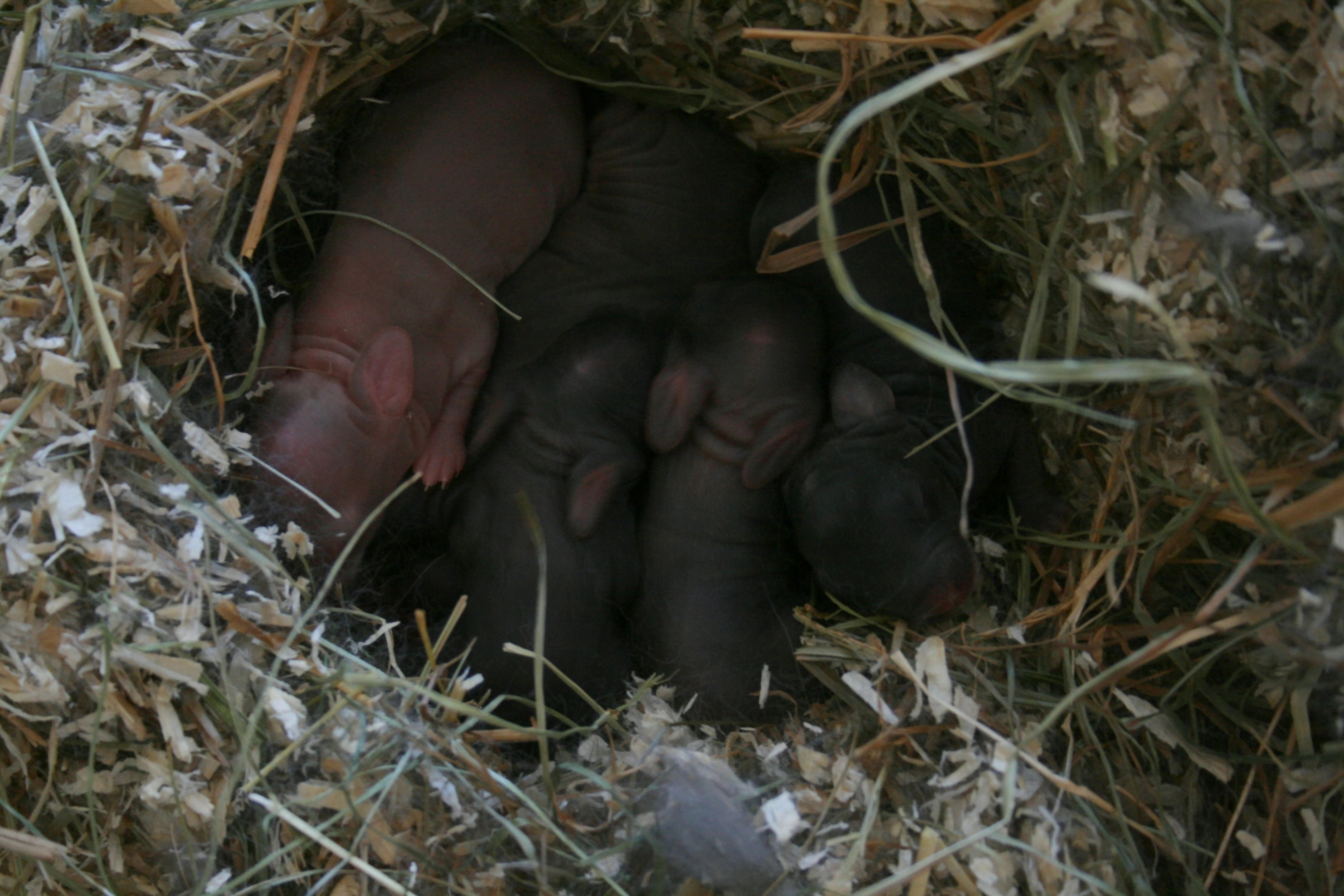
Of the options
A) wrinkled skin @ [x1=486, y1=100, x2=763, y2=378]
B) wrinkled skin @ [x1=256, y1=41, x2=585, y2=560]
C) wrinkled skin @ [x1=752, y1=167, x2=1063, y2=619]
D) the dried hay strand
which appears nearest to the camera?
the dried hay strand

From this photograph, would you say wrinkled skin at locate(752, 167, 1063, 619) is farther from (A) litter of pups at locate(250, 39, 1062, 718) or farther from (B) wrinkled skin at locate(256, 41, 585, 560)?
(B) wrinkled skin at locate(256, 41, 585, 560)

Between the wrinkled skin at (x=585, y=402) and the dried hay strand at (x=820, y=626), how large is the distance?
0.76ft

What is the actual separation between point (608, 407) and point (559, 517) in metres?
0.21

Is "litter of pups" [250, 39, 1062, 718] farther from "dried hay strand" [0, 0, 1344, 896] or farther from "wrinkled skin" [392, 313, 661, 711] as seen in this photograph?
"dried hay strand" [0, 0, 1344, 896]

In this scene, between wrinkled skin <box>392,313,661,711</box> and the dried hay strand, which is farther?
wrinkled skin <box>392,313,661,711</box>

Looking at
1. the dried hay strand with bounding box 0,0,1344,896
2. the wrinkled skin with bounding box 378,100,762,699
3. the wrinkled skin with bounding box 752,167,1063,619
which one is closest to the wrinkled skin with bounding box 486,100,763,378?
the wrinkled skin with bounding box 378,100,762,699

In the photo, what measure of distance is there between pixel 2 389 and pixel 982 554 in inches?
57.5

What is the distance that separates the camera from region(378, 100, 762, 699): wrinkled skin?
1.70 meters

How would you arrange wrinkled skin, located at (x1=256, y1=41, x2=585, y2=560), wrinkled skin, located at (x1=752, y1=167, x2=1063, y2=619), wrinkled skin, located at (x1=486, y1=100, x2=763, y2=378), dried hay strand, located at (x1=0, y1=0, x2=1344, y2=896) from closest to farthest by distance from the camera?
dried hay strand, located at (x1=0, y1=0, x2=1344, y2=896)
wrinkled skin, located at (x1=752, y1=167, x2=1063, y2=619)
wrinkled skin, located at (x1=256, y1=41, x2=585, y2=560)
wrinkled skin, located at (x1=486, y1=100, x2=763, y2=378)

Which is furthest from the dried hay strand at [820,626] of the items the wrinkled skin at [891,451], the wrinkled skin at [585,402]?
the wrinkled skin at [585,402]

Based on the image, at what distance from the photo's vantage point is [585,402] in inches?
69.5

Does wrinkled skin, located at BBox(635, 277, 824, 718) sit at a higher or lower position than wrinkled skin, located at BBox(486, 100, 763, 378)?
lower

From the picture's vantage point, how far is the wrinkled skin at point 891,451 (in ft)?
4.97

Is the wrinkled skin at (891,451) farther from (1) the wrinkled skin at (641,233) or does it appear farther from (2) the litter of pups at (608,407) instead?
(1) the wrinkled skin at (641,233)
